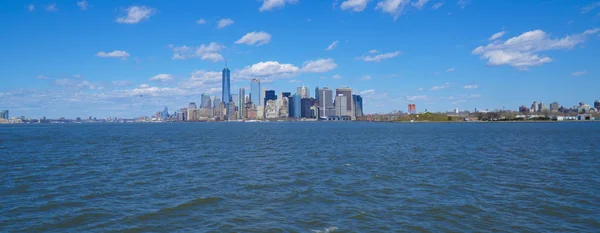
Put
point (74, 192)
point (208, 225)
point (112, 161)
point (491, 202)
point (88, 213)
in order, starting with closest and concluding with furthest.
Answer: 1. point (208, 225)
2. point (88, 213)
3. point (491, 202)
4. point (74, 192)
5. point (112, 161)

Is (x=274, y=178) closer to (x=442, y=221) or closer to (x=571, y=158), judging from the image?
(x=442, y=221)

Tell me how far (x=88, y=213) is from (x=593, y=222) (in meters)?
26.2

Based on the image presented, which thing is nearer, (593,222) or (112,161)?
(593,222)

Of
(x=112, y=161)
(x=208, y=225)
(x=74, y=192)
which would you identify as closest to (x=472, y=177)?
(x=208, y=225)

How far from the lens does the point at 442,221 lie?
1884cm

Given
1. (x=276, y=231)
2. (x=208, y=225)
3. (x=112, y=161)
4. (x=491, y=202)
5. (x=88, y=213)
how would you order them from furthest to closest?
(x=112, y=161)
(x=491, y=202)
(x=88, y=213)
(x=208, y=225)
(x=276, y=231)

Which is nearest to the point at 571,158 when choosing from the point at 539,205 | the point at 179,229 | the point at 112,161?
the point at 539,205

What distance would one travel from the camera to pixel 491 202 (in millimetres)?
22781

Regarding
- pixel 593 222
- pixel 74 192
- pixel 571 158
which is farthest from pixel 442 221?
pixel 571 158

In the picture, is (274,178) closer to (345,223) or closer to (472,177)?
(345,223)

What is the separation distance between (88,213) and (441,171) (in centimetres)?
2882

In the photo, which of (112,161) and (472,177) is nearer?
(472,177)

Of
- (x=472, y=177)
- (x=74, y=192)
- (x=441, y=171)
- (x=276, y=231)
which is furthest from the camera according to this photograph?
(x=441, y=171)

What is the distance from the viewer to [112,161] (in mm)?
45750
